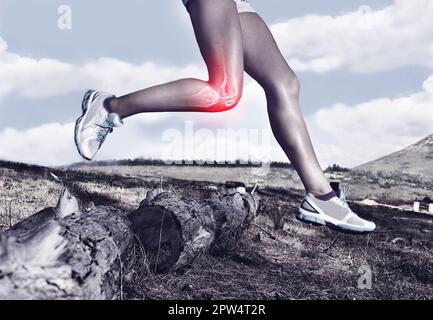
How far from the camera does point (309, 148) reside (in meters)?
3.05

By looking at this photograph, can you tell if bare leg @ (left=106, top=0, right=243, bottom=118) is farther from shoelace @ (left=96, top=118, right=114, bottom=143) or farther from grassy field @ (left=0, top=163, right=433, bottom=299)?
grassy field @ (left=0, top=163, right=433, bottom=299)

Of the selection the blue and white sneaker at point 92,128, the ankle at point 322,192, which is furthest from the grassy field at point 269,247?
the blue and white sneaker at point 92,128

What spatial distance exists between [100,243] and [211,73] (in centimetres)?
120

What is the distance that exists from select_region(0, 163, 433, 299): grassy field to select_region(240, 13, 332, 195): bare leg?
0.72 meters

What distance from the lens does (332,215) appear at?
10.0 ft

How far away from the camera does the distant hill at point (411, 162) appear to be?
40.8ft

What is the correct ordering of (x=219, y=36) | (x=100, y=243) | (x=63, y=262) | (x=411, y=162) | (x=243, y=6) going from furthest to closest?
1. (x=411, y=162)
2. (x=243, y=6)
3. (x=219, y=36)
4. (x=100, y=243)
5. (x=63, y=262)

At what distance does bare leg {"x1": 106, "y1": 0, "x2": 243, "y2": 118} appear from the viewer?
9.00 ft

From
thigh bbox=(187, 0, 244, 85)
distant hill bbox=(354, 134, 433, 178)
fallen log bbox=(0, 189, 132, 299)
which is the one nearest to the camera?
fallen log bbox=(0, 189, 132, 299)

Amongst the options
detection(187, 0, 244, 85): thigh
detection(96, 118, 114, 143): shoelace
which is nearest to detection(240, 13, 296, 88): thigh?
detection(187, 0, 244, 85): thigh

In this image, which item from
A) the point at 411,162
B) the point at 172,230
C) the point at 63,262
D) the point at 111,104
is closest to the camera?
the point at 63,262

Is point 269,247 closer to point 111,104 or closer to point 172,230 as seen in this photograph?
point 172,230

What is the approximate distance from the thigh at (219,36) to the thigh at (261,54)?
A: 0.23m

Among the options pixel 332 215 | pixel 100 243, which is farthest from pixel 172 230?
pixel 332 215
